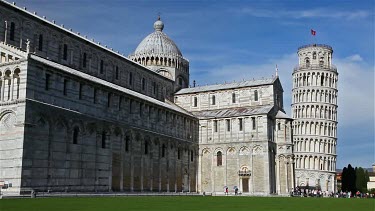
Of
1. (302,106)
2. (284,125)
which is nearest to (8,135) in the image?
(284,125)

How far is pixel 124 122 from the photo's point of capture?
44.1 m

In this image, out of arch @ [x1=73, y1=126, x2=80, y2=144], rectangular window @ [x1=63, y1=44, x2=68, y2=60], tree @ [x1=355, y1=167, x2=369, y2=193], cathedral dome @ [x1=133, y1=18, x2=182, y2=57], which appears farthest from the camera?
tree @ [x1=355, y1=167, x2=369, y2=193]

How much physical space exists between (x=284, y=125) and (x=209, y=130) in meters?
9.58

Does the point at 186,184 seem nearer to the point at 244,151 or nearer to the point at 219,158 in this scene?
the point at 219,158

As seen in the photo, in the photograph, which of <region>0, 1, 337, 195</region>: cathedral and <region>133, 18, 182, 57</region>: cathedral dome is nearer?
<region>0, 1, 337, 195</region>: cathedral

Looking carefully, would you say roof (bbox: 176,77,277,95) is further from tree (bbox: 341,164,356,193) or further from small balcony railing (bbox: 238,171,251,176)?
tree (bbox: 341,164,356,193)

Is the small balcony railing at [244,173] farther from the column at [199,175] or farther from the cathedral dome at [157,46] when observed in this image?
the cathedral dome at [157,46]

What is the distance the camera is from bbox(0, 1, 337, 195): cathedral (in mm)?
33469

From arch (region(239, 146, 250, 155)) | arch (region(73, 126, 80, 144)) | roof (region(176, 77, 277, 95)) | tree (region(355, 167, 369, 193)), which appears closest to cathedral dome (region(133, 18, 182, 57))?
Result: roof (region(176, 77, 277, 95))

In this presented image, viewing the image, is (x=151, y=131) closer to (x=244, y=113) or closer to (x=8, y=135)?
(x=244, y=113)

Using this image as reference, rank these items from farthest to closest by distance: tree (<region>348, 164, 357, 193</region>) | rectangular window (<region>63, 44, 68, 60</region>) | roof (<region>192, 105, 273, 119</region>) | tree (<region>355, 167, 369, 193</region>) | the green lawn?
tree (<region>348, 164, 357, 193</region>), tree (<region>355, 167, 369, 193</region>), roof (<region>192, 105, 273, 119</region>), rectangular window (<region>63, 44, 68, 60</region>), the green lawn

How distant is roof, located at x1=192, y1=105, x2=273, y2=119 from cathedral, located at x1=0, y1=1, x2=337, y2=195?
0.56 ft

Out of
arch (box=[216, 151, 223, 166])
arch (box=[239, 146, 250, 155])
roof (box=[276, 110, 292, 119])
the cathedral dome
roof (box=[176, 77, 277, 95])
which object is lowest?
arch (box=[216, 151, 223, 166])

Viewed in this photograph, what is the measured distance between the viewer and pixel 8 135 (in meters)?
33.1
